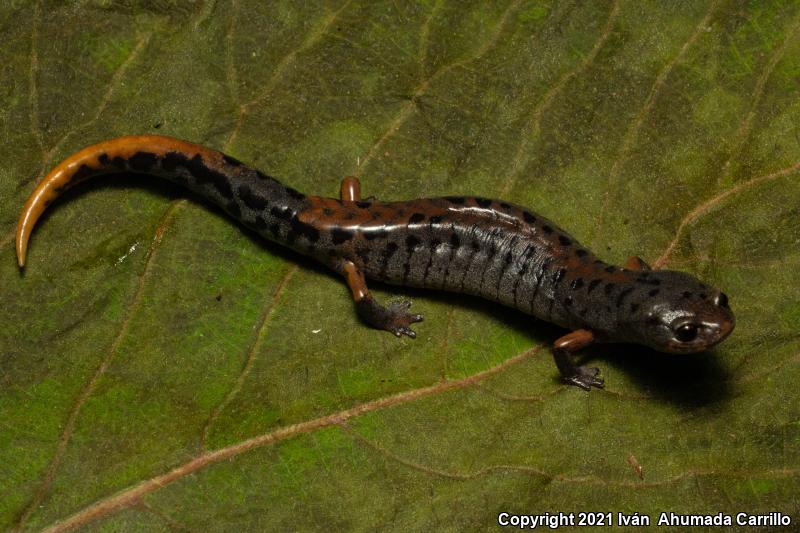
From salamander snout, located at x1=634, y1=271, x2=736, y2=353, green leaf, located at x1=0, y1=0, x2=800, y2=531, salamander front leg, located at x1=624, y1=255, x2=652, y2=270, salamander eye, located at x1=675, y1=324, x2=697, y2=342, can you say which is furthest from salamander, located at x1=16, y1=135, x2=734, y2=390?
salamander eye, located at x1=675, y1=324, x2=697, y2=342

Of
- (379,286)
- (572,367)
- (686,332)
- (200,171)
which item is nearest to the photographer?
(686,332)

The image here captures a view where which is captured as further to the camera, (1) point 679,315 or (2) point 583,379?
(2) point 583,379

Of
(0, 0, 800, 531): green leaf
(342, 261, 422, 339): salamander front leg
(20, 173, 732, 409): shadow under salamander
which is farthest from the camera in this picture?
(342, 261, 422, 339): salamander front leg

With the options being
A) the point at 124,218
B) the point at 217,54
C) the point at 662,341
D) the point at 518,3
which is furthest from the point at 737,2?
the point at 124,218

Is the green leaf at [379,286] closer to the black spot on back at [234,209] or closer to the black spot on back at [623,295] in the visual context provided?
the black spot on back at [234,209]

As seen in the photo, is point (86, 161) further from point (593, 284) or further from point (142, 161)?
point (593, 284)

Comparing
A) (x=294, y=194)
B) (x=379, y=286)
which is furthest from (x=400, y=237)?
(x=294, y=194)

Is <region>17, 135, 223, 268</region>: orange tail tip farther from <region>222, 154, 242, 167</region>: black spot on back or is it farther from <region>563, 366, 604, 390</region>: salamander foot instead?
<region>563, 366, 604, 390</region>: salamander foot
